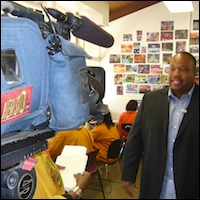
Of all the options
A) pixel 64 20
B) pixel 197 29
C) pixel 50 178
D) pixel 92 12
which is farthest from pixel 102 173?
pixel 64 20

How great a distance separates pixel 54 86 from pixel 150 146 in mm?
1417

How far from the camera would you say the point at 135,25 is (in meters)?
5.61

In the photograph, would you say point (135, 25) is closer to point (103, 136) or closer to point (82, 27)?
point (103, 136)

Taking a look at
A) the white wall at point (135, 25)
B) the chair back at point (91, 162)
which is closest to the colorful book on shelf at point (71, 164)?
the chair back at point (91, 162)

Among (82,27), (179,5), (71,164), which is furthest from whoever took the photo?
(179,5)

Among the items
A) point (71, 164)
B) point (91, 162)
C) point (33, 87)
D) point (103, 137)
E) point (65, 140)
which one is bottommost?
point (91, 162)

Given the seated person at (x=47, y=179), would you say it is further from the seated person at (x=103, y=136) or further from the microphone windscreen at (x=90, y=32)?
the seated person at (x=103, y=136)

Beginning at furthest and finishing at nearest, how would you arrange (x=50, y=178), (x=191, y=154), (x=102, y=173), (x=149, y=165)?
1. (x=102, y=173)
2. (x=149, y=165)
3. (x=191, y=154)
4. (x=50, y=178)

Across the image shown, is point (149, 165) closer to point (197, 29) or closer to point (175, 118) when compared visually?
point (175, 118)

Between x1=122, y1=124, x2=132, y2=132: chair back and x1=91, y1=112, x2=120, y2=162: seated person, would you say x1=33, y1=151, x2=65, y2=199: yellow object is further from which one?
x1=122, y1=124, x2=132, y2=132: chair back

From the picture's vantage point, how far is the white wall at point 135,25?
5.36 m

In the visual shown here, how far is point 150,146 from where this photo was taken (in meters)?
1.89

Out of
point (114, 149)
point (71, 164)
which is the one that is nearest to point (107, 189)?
point (114, 149)

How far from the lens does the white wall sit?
5.36 m
